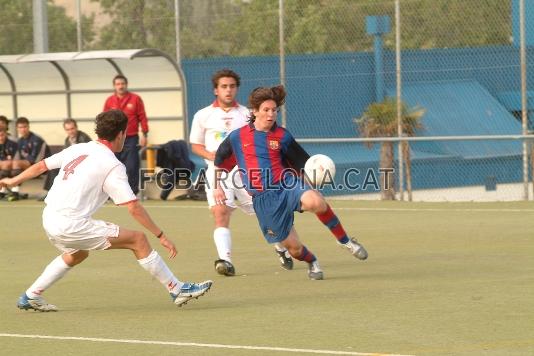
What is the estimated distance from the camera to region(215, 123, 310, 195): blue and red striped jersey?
1041cm

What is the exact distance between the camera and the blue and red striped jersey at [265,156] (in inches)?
Result: 410

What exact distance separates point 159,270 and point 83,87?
1336cm

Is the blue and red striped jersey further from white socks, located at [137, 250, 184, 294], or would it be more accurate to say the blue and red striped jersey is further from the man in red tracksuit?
the man in red tracksuit

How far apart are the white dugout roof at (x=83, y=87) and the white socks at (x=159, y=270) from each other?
11.4 metres

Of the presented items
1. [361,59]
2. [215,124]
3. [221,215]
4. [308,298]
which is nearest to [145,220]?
[308,298]

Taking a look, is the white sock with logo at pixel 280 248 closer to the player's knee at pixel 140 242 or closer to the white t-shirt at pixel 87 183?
the player's knee at pixel 140 242

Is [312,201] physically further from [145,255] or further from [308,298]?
[145,255]

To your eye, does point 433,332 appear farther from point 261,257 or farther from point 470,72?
point 470,72

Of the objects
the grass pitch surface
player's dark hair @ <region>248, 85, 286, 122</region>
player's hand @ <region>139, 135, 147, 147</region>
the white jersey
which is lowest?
the grass pitch surface

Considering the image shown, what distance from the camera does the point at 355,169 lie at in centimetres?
2320

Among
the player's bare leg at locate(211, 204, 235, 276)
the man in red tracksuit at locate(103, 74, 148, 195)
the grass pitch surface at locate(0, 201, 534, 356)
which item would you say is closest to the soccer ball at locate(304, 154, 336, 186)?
the grass pitch surface at locate(0, 201, 534, 356)

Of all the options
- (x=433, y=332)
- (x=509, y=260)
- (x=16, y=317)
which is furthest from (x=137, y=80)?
(x=433, y=332)

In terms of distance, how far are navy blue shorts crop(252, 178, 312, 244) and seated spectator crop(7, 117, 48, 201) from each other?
10471 millimetres

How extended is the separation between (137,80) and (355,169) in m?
4.35
